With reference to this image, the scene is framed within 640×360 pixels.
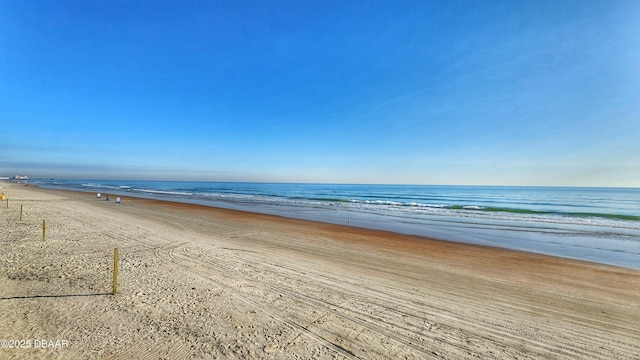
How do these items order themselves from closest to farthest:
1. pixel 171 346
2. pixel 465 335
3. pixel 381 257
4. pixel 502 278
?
pixel 171 346, pixel 465 335, pixel 502 278, pixel 381 257

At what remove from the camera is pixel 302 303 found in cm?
620

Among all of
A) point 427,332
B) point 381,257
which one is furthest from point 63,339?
point 381,257

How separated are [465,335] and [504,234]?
15.6 metres

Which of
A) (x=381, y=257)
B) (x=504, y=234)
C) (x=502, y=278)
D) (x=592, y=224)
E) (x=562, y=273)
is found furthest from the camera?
(x=592, y=224)

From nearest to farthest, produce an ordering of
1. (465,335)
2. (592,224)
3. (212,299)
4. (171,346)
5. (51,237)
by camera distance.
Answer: (171,346), (465,335), (212,299), (51,237), (592,224)

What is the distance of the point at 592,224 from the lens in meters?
22.1

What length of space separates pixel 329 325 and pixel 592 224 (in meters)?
27.8

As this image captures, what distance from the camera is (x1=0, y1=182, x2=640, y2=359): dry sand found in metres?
4.62

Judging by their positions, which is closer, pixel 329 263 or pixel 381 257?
pixel 329 263

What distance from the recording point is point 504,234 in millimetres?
17641

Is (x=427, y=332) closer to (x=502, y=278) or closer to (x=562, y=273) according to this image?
(x=502, y=278)

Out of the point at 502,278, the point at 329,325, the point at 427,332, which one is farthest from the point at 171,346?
the point at 502,278

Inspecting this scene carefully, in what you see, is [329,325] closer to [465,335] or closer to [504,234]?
[465,335]

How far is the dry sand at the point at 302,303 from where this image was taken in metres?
4.62
